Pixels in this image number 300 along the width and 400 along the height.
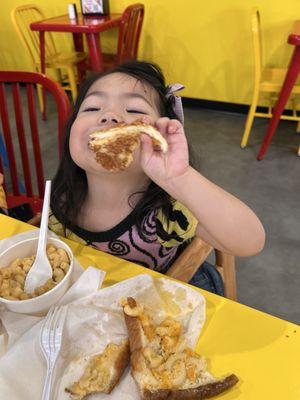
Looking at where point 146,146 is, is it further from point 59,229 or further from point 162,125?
point 59,229

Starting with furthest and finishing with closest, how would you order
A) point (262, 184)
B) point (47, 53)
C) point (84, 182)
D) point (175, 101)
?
point (47, 53) < point (262, 184) < point (84, 182) < point (175, 101)

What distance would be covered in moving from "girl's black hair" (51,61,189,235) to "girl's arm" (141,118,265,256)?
21 centimetres

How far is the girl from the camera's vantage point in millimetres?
726

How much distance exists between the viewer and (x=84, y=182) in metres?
1.08

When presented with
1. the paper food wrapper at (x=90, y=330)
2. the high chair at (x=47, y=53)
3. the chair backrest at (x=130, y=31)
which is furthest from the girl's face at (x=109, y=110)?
the high chair at (x=47, y=53)

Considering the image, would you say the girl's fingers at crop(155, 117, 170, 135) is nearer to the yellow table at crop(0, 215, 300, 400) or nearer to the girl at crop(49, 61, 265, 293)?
the girl at crop(49, 61, 265, 293)

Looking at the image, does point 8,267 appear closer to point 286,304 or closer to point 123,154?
point 123,154

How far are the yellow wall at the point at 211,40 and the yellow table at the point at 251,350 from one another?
288cm

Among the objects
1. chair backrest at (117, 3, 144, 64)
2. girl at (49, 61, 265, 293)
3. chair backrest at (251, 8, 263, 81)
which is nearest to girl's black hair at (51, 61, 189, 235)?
girl at (49, 61, 265, 293)

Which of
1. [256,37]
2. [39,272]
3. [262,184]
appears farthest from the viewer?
[262,184]

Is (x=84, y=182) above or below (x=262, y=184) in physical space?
above

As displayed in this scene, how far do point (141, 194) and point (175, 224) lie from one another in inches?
5.8

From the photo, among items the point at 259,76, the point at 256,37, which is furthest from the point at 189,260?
the point at 259,76

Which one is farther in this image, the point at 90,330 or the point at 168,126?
the point at 168,126
